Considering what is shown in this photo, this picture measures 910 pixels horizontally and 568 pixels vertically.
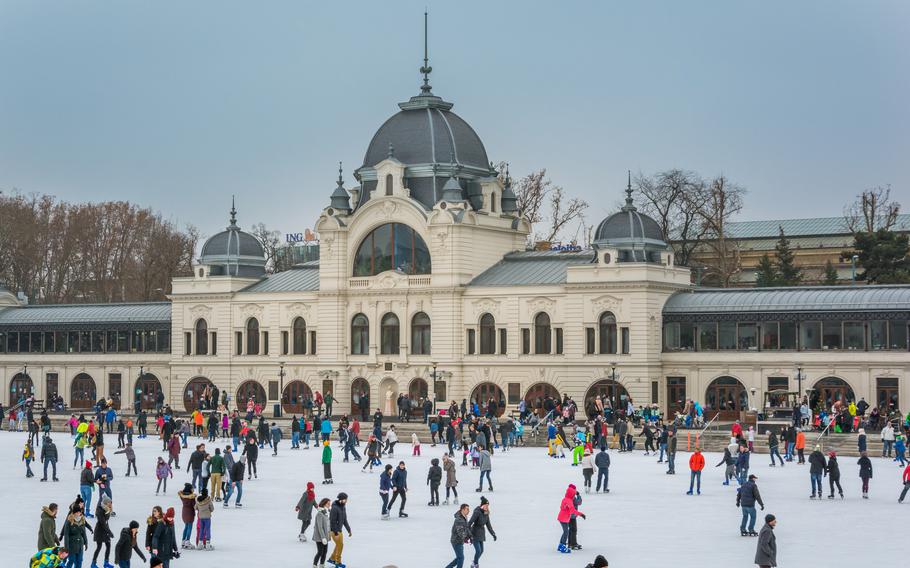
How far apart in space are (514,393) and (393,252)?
10.1 metres

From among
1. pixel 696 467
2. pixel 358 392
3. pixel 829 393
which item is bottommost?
pixel 696 467

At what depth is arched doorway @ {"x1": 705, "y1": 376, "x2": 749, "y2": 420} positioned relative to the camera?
226ft

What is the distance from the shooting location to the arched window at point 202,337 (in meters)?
84.3

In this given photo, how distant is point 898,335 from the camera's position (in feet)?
A: 215

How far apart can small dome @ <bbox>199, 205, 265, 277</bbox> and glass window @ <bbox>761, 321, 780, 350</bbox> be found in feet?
99.3

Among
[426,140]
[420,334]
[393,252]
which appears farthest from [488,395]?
[426,140]

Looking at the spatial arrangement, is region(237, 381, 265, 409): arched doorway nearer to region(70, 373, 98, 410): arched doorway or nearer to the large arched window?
the large arched window

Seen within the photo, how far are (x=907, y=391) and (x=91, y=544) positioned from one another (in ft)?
136

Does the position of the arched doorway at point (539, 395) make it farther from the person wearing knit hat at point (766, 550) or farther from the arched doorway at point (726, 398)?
the person wearing knit hat at point (766, 550)

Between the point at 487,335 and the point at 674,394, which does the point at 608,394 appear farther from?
the point at 487,335

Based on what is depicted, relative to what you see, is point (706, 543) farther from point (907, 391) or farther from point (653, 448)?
point (907, 391)

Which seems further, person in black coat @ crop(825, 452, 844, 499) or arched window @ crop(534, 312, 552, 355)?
arched window @ crop(534, 312, 552, 355)

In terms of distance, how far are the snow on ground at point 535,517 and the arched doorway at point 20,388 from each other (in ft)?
128

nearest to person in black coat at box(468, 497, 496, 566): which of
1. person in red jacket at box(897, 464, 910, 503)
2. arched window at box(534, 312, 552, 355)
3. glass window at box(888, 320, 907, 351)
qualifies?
person in red jacket at box(897, 464, 910, 503)
